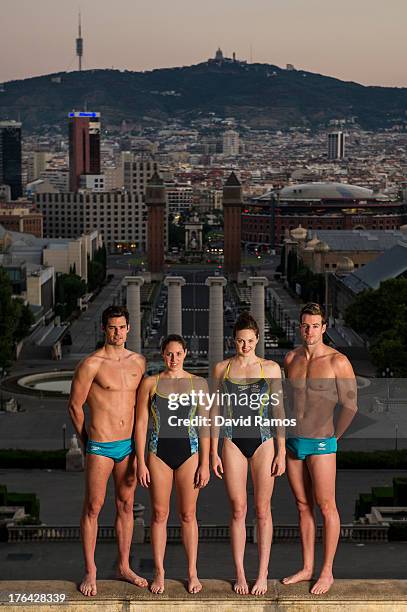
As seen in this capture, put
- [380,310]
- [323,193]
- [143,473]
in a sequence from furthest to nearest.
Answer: [323,193] → [380,310] → [143,473]

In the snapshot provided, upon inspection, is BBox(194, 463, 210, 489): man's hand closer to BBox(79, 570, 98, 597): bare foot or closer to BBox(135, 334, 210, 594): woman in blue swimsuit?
BBox(135, 334, 210, 594): woman in blue swimsuit

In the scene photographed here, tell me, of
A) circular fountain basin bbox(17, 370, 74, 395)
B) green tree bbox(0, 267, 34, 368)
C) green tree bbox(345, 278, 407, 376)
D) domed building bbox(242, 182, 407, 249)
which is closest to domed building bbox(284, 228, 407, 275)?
green tree bbox(345, 278, 407, 376)

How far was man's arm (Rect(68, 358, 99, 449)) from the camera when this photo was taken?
13852 mm

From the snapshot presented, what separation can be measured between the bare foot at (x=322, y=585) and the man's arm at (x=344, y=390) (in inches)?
56.2

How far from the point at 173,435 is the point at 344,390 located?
5.81ft

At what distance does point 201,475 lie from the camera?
543 inches

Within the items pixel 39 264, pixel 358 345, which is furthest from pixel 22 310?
pixel 39 264

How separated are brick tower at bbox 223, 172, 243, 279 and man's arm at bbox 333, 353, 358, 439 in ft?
411

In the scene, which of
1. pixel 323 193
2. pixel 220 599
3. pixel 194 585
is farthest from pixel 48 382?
pixel 323 193

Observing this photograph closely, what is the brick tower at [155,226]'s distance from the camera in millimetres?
140750

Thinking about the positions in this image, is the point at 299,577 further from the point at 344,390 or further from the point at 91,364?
the point at 91,364

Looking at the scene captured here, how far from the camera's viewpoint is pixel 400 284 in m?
68.9

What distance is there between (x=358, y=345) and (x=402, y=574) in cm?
5502

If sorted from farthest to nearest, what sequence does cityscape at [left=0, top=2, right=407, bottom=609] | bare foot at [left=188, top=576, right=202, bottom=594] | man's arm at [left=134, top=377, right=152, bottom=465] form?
1. cityscape at [left=0, top=2, right=407, bottom=609]
2. man's arm at [left=134, top=377, right=152, bottom=465]
3. bare foot at [left=188, top=576, right=202, bottom=594]
